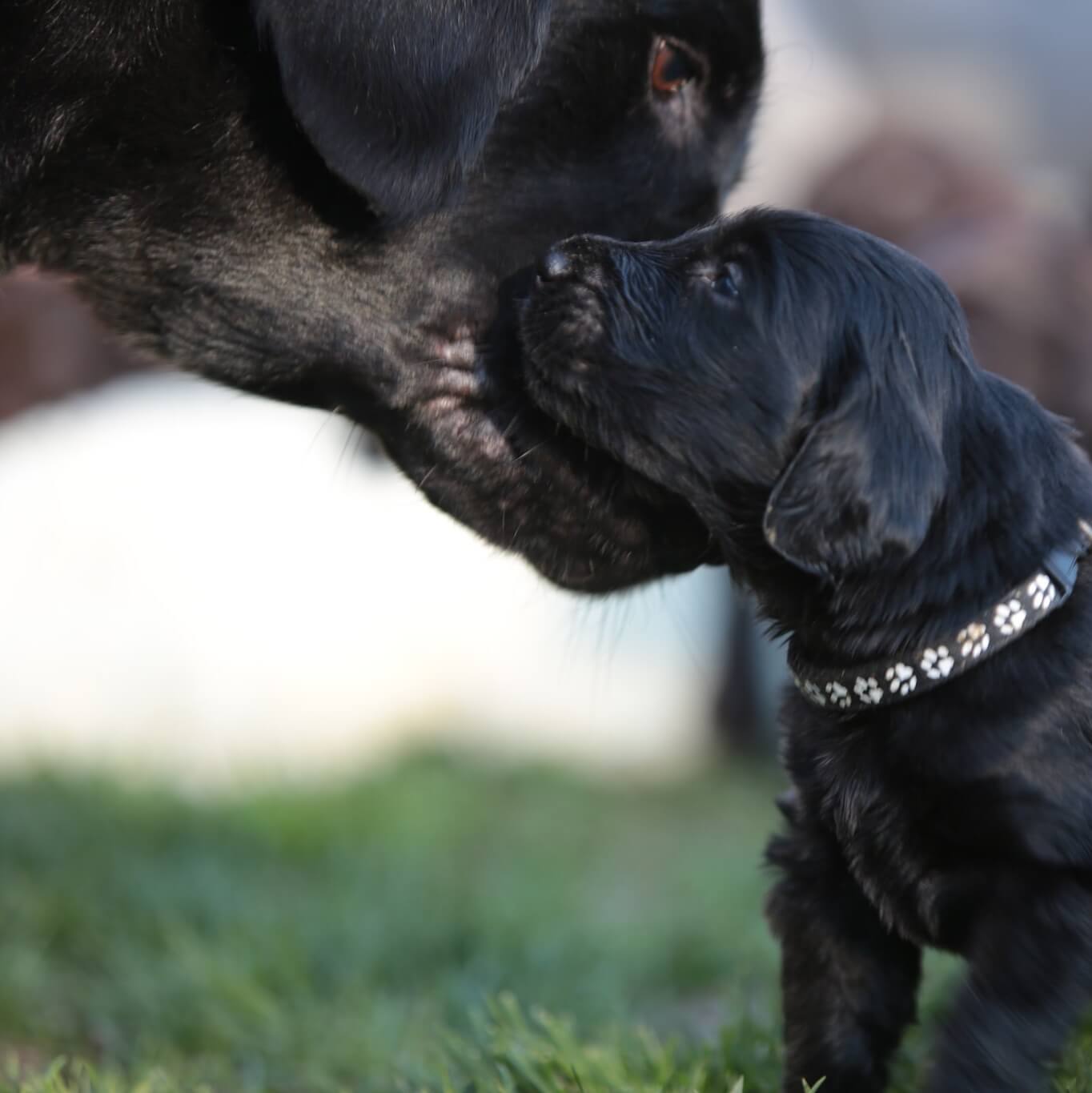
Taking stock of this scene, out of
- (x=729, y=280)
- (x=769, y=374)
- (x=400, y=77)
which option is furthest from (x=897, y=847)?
(x=400, y=77)

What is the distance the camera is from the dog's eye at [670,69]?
2.19 meters

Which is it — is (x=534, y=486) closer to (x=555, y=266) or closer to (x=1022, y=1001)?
(x=555, y=266)

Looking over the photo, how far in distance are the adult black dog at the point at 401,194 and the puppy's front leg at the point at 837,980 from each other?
0.48m

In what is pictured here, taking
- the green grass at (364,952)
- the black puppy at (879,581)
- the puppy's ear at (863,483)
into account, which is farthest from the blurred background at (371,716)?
the puppy's ear at (863,483)

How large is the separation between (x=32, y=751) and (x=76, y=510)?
1.23 meters

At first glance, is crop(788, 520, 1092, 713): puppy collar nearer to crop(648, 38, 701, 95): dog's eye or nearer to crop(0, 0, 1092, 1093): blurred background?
crop(0, 0, 1092, 1093): blurred background

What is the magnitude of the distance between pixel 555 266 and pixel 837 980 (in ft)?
2.88

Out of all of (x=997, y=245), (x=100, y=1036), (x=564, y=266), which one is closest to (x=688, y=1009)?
(x=100, y=1036)

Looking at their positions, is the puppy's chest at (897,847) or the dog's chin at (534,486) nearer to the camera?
the puppy's chest at (897,847)

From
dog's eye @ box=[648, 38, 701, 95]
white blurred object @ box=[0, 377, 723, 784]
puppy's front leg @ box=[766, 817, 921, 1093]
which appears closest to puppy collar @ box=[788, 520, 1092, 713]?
puppy's front leg @ box=[766, 817, 921, 1093]

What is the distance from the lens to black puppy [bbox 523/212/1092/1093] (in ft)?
5.26

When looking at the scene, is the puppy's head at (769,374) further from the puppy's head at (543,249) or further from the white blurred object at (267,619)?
the white blurred object at (267,619)

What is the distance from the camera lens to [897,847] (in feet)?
5.56

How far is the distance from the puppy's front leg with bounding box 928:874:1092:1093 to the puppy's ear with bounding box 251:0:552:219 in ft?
3.47
